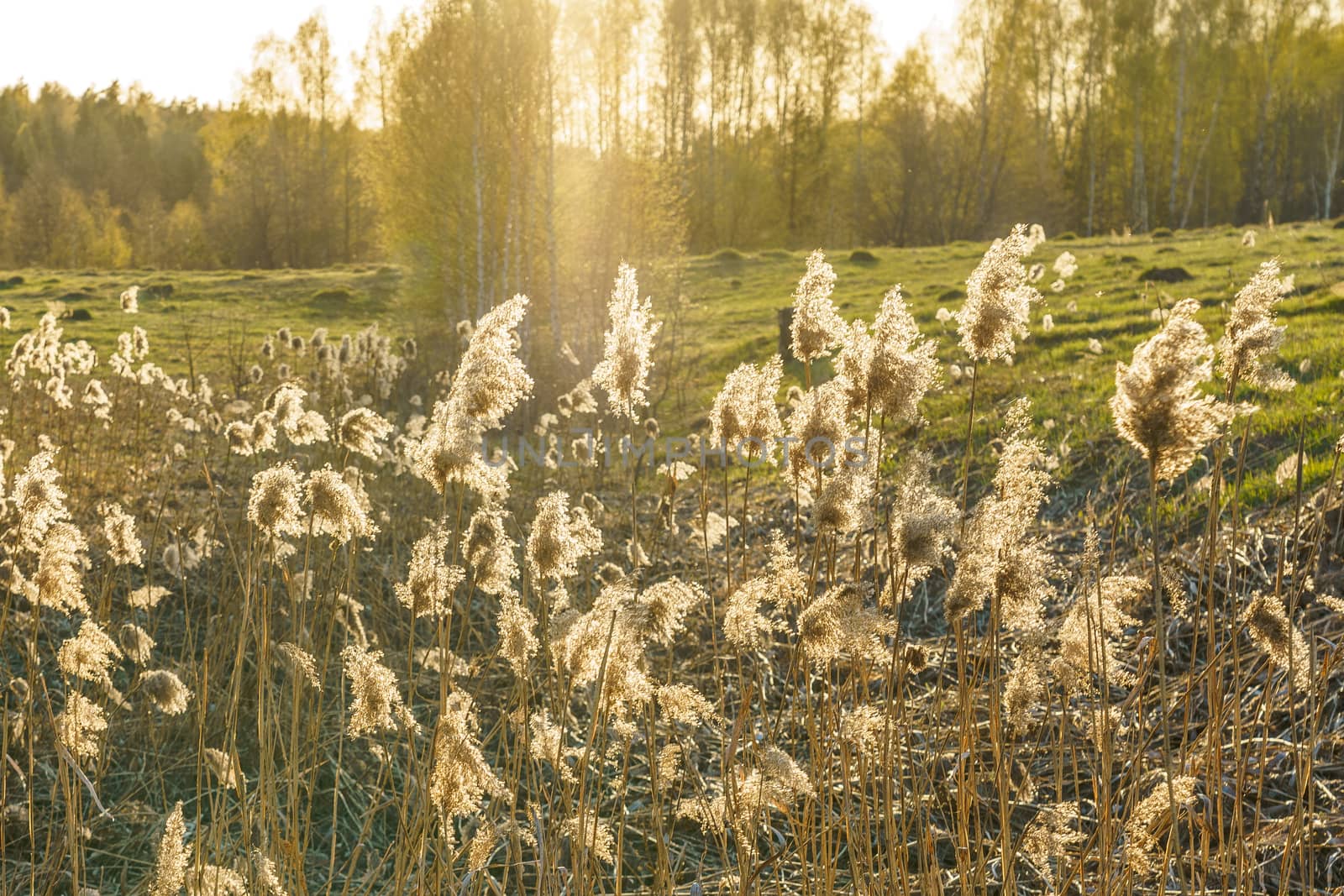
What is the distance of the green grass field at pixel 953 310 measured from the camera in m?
6.52

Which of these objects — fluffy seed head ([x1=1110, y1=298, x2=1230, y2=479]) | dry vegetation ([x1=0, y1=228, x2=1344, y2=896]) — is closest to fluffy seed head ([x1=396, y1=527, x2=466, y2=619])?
dry vegetation ([x1=0, y1=228, x2=1344, y2=896])

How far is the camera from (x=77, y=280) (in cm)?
2823

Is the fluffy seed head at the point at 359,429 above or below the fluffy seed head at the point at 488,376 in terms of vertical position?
below

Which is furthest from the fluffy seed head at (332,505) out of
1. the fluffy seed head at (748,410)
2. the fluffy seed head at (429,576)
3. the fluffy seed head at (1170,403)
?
the fluffy seed head at (1170,403)

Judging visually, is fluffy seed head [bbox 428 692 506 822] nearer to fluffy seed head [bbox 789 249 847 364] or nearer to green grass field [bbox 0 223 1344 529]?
fluffy seed head [bbox 789 249 847 364]

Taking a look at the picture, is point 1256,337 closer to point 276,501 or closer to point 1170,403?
point 1170,403

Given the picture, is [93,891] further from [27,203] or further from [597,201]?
[27,203]

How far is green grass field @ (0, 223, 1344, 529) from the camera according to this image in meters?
6.52

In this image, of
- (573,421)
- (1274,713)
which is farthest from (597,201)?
(1274,713)

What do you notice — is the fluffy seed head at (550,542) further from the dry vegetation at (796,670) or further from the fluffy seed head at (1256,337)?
the fluffy seed head at (1256,337)

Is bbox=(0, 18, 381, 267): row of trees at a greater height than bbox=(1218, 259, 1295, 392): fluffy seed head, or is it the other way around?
bbox=(0, 18, 381, 267): row of trees

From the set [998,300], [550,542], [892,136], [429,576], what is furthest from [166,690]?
[892,136]

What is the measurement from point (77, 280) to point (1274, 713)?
30.6 metres

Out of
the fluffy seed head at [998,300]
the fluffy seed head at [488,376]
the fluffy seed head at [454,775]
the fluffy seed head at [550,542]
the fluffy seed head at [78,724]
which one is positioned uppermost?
the fluffy seed head at [998,300]
